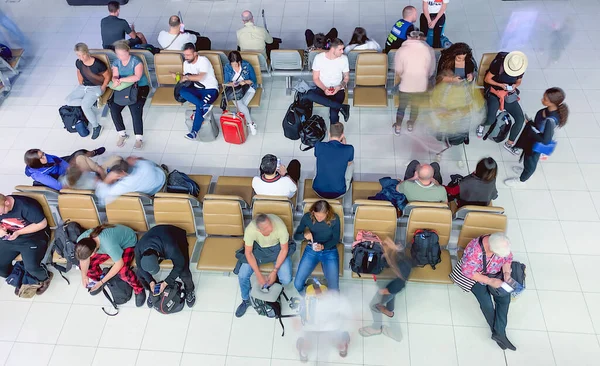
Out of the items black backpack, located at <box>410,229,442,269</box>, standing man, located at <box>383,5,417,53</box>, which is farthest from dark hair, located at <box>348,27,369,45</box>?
black backpack, located at <box>410,229,442,269</box>

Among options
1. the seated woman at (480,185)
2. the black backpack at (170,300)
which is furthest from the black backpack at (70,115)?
the seated woman at (480,185)

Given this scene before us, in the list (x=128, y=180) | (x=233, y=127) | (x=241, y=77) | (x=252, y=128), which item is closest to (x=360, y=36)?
(x=241, y=77)

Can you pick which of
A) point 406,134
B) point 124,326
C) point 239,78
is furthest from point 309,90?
point 124,326

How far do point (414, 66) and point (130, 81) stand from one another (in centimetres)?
369

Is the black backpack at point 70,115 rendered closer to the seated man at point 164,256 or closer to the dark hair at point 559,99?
the seated man at point 164,256

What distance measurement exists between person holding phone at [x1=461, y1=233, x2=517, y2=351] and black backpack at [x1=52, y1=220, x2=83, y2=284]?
3.74 metres

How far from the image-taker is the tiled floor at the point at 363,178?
4234 mm

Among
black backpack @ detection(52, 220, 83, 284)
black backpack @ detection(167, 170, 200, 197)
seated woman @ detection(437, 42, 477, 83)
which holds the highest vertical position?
seated woman @ detection(437, 42, 477, 83)

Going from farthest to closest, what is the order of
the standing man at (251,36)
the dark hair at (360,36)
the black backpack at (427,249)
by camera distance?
the standing man at (251,36) < the dark hair at (360,36) < the black backpack at (427,249)

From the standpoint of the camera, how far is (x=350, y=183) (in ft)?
16.1

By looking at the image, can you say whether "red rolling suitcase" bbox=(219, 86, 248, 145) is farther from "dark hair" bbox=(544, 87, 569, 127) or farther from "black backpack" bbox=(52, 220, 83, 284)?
"dark hair" bbox=(544, 87, 569, 127)

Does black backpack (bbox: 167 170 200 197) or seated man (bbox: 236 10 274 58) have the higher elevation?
seated man (bbox: 236 10 274 58)

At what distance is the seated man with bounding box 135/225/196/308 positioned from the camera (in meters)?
4.10

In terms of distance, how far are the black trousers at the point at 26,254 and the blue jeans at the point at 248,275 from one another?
215cm
